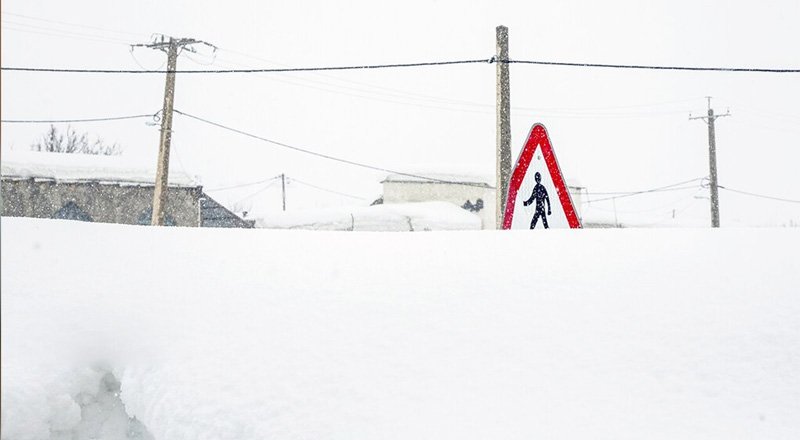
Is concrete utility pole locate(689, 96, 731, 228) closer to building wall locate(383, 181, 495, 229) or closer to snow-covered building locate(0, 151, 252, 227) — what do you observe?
building wall locate(383, 181, 495, 229)

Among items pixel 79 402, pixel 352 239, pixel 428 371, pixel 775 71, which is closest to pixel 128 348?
pixel 79 402

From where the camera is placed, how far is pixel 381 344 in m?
2.18

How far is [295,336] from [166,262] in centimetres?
67

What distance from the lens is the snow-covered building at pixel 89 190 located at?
2430cm

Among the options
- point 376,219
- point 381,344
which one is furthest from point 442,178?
point 381,344

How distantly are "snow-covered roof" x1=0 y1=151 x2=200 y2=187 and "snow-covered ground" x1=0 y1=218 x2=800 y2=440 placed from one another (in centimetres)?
2433

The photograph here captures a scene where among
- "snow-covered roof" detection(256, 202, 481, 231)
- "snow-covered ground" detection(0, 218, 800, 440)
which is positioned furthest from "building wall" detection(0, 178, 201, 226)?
"snow-covered ground" detection(0, 218, 800, 440)

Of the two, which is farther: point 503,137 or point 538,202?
point 503,137

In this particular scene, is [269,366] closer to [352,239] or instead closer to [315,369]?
[315,369]

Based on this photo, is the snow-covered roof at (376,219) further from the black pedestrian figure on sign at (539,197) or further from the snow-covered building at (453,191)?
the black pedestrian figure on sign at (539,197)

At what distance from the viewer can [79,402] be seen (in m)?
2.04

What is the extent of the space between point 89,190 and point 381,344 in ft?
85.7

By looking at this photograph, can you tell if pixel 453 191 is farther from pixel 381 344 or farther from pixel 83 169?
pixel 381 344

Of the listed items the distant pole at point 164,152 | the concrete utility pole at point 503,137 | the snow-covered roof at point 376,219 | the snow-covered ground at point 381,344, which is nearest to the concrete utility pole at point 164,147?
the distant pole at point 164,152
